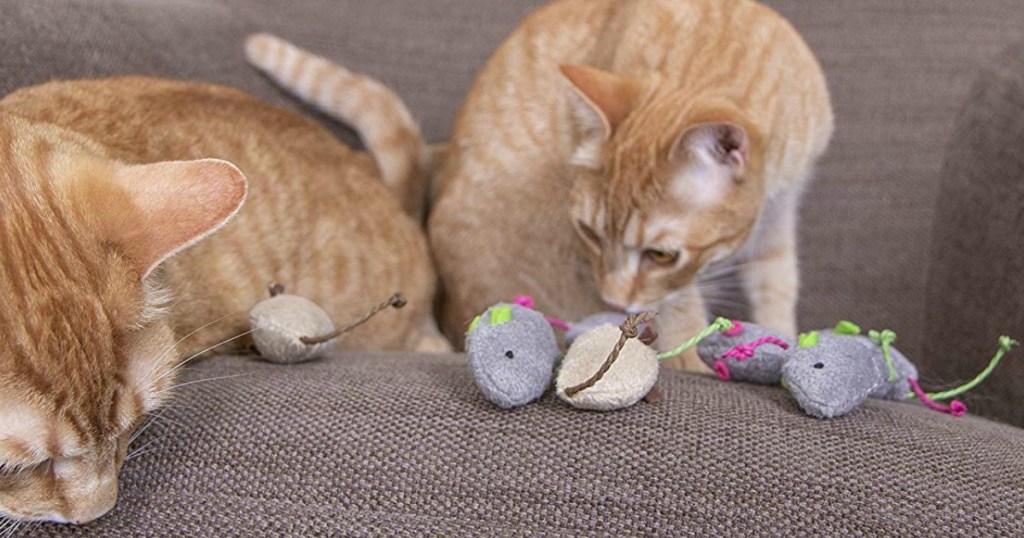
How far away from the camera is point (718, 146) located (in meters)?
1.58

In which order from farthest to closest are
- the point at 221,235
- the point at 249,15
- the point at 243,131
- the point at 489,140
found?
1. the point at 249,15
2. the point at 489,140
3. the point at 243,131
4. the point at 221,235

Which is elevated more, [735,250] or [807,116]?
[807,116]

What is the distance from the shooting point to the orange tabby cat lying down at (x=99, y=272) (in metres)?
0.93

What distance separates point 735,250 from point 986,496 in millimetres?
888

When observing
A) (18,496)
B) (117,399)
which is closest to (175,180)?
(117,399)

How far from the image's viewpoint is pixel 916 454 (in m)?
1.04

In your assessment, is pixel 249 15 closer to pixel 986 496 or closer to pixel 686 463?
pixel 686 463

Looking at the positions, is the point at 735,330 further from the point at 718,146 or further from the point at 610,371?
the point at 718,146

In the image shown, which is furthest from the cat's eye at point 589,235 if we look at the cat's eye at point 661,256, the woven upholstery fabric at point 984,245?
the woven upholstery fabric at point 984,245

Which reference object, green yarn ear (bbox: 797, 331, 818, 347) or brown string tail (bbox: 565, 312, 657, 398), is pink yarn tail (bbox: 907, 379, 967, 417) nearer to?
green yarn ear (bbox: 797, 331, 818, 347)

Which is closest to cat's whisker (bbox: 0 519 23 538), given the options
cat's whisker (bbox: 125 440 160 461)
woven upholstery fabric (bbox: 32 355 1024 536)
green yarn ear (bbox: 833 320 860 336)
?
woven upholstery fabric (bbox: 32 355 1024 536)

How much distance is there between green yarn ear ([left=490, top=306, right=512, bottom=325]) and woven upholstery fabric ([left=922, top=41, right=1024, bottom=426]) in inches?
38.1

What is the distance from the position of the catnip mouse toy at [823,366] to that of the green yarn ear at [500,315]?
0.34 m

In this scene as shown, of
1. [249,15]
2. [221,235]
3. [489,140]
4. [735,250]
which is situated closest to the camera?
[221,235]
